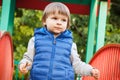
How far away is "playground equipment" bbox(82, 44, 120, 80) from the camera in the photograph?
3.92 meters

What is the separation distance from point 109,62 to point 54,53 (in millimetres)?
1035

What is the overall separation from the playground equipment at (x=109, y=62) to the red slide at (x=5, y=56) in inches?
38.1

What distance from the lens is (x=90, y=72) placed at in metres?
3.21

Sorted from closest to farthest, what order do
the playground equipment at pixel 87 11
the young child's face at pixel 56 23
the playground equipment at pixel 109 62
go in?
the young child's face at pixel 56 23, the playground equipment at pixel 109 62, the playground equipment at pixel 87 11

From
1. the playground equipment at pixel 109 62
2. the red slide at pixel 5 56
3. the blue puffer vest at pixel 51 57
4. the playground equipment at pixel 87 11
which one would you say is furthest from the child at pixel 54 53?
the playground equipment at pixel 87 11

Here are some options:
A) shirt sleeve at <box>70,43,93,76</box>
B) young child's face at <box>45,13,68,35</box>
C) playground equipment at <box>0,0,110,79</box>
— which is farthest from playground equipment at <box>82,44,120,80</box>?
playground equipment at <box>0,0,110,79</box>

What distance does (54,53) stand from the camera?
10.5 ft

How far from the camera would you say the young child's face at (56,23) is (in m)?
3.26

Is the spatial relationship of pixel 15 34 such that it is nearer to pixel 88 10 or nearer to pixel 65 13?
pixel 88 10

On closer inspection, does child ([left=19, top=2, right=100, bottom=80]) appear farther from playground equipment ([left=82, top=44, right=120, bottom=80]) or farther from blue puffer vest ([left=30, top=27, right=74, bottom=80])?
playground equipment ([left=82, top=44, right=120, bottom=80])

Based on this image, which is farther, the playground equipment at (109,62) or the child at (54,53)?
the playground equipment at (109,62)

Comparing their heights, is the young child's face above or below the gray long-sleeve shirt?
above

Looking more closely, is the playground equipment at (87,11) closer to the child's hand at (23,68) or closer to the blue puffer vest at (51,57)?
the blue puffer vest at (51,57)

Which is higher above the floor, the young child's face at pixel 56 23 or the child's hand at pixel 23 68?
the young child's face at pixel 56 23
